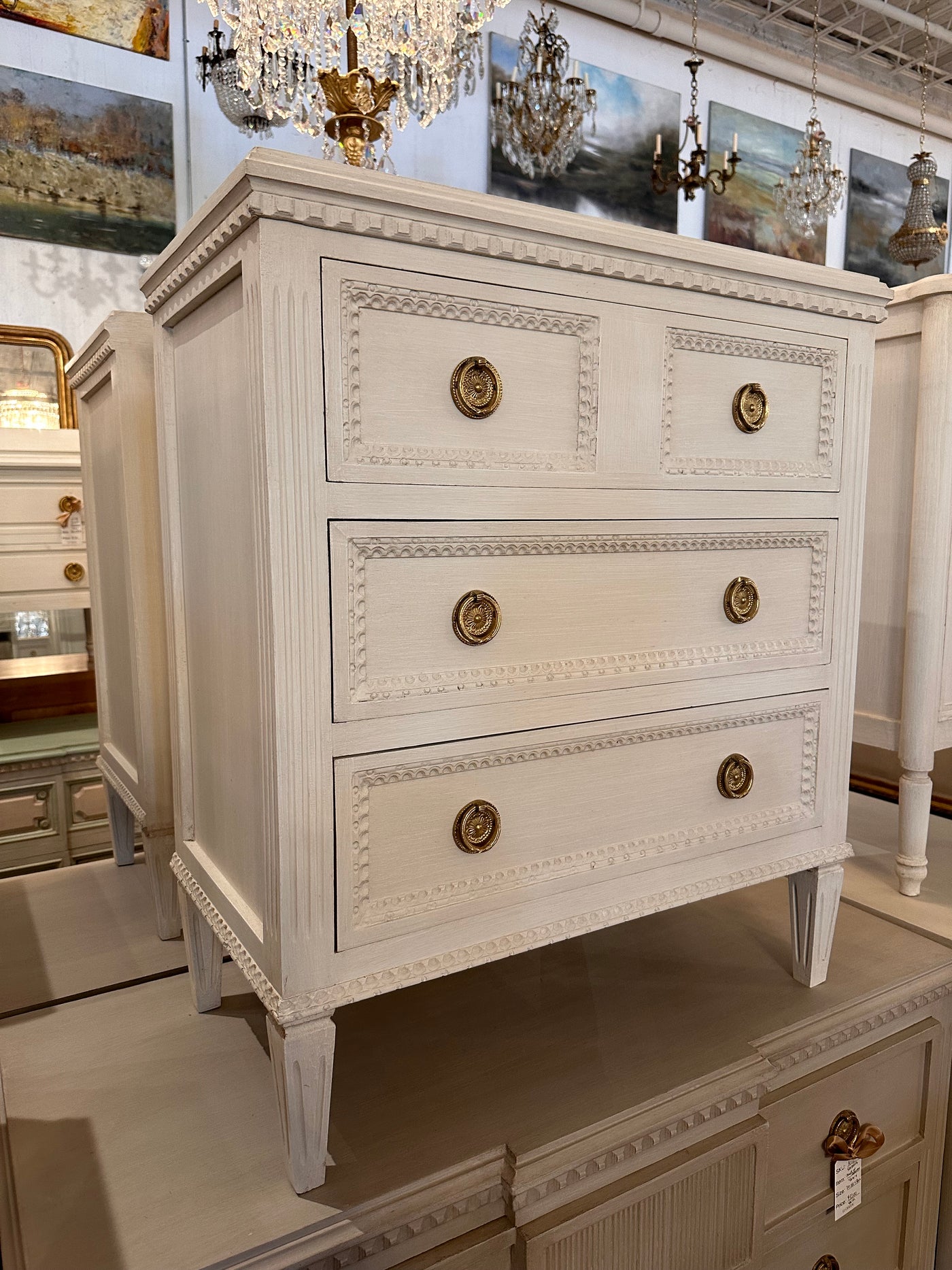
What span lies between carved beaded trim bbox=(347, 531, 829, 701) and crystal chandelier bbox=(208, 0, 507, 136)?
1.37 metres

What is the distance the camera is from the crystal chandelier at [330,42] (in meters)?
2.24

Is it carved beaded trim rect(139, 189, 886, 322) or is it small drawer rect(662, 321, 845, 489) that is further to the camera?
small drawer rect(662, 321, 845, 489)

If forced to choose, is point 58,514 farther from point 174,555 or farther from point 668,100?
point 668,100

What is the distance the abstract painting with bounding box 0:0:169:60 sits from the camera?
300 cm

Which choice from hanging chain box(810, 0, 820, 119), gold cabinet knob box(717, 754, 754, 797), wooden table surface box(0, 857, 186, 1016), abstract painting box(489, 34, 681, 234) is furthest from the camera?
hanging chain box(810, 0, 820, 119)

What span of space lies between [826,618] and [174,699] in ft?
3.05

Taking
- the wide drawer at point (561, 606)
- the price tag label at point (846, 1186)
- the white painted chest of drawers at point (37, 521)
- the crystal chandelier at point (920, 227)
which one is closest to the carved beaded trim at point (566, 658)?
the wide drawer at point (561, 606)

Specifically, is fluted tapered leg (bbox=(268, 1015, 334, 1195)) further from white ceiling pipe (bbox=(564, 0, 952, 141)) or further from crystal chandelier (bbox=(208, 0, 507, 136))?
white ceiling pipe (bbox=(564, 0, 952, 141))

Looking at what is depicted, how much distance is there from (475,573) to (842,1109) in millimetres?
969

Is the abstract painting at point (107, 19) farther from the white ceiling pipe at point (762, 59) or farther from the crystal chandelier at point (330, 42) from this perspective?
the white ceiling pipe at point (762, 59)

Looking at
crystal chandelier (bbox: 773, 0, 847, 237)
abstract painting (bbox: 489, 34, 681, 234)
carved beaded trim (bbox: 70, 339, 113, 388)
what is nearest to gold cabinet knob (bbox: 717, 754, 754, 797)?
carved beaded trim (bbox: 70, 339, 113, 388)

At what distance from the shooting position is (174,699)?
1229mm

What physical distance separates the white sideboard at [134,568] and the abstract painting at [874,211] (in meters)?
4.82

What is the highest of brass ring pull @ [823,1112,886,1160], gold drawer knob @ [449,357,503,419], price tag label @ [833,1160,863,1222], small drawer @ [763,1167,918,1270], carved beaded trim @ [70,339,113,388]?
carved beaded trim @ [70,339,113,388]
